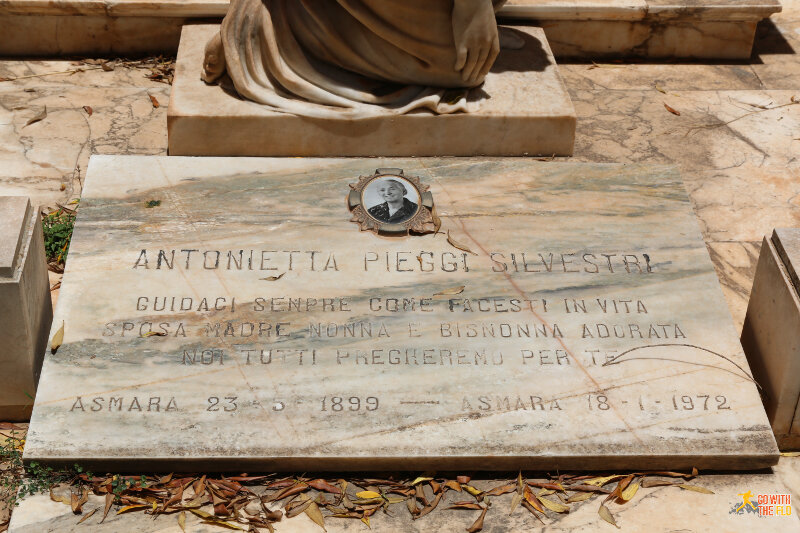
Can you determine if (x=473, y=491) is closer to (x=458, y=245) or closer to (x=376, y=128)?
(x=458, y=245)

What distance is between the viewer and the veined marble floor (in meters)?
5.02

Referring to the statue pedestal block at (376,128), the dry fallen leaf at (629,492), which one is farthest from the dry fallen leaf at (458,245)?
the dry fallen leaf at (629,492)

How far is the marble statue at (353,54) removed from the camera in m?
4.78

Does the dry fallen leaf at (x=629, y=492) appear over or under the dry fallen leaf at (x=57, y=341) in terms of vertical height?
under

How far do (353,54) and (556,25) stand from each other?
1.57m

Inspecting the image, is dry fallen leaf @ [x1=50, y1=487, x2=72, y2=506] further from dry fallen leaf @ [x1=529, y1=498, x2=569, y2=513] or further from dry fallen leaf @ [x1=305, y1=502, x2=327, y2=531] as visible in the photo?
dry fallen leaf @ [x1=529, y1=498, x2=569, y2=513]

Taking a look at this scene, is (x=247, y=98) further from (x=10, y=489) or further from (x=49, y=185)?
(x=10, y=489)

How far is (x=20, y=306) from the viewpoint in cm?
369

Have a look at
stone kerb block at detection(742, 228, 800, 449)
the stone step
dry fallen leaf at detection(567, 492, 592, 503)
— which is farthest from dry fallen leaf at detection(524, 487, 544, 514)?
the stone step

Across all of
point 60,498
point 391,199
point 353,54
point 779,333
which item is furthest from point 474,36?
point 60,498

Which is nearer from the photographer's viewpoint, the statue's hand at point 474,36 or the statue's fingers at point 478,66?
the statue's hand at point 474,36

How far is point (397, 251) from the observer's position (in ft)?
13.9

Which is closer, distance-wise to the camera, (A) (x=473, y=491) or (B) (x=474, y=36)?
(A) (x=473, y=491)

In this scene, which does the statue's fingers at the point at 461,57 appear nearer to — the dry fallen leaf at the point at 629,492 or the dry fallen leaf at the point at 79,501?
the dry fallen leaf at the point at 629,492
